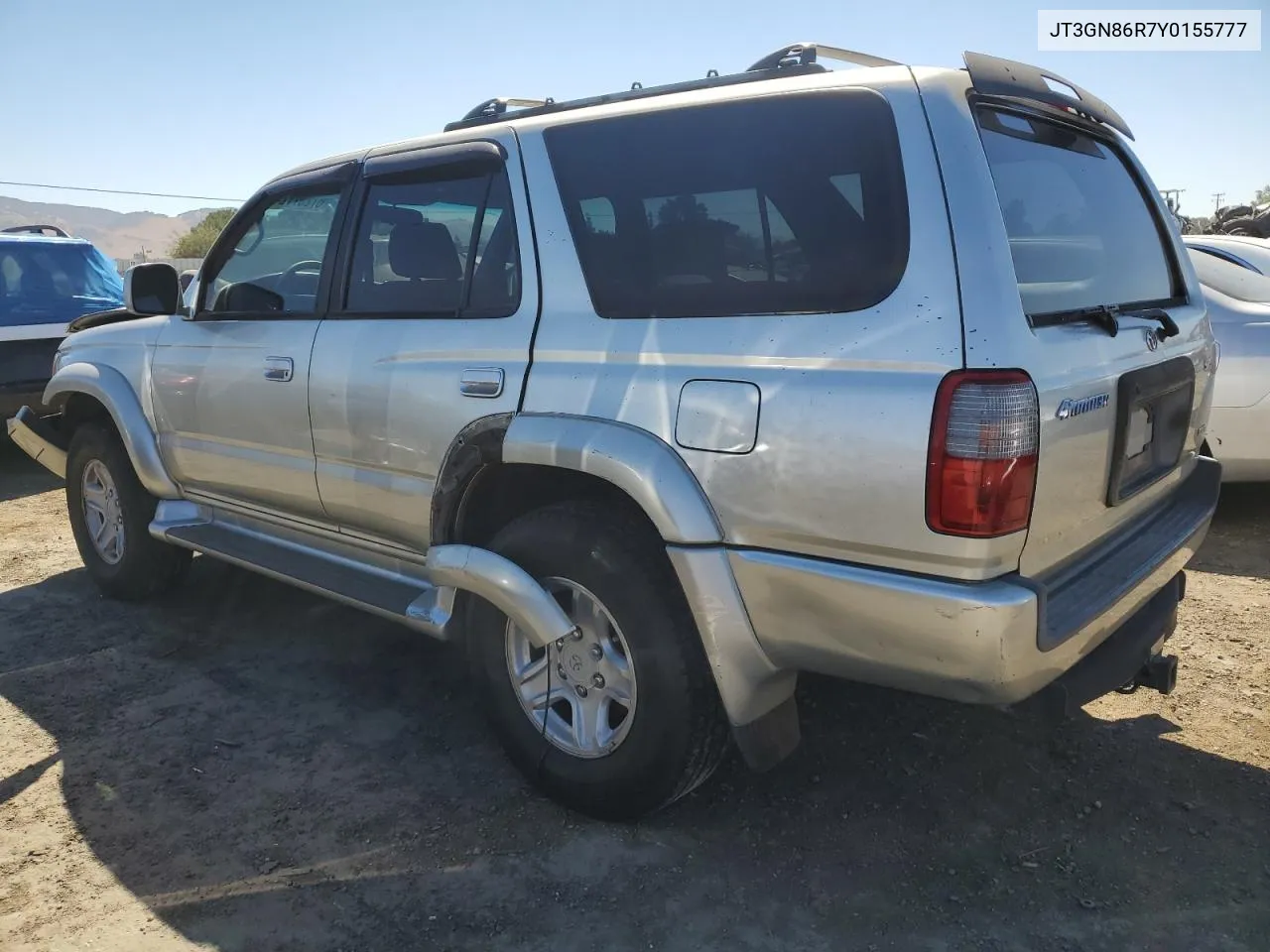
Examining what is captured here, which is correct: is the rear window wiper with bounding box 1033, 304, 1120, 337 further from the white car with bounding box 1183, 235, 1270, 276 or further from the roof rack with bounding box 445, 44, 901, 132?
the white car with bounding box 1183, 235, 1270, 276

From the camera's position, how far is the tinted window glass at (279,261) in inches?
141

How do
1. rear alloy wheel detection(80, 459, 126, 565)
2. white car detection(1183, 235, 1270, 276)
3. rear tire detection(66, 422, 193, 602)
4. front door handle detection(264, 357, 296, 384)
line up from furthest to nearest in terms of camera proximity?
white car detection(1183, 235, 1270, 276) → rear alloy wheel detection(80, 459, 126, 565) → rear tire detection(66, 422, 193, 602) → front door handle detection(264, 357, 296, 384)

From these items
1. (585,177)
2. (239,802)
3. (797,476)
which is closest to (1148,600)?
(797,476)

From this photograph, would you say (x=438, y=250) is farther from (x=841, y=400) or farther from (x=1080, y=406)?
(x=1080, y=406)

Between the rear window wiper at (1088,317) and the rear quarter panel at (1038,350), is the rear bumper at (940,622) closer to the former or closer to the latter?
the rear quarter panel at (1038,350)

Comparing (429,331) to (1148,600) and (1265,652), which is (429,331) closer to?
(1148,600)

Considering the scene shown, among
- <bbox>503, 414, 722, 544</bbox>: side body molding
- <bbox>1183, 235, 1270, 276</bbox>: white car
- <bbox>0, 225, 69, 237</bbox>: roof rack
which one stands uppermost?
<bbox>0, 225, 69, 237</bbox>: roof rack

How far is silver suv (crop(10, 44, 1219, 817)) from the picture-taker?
2.07 m

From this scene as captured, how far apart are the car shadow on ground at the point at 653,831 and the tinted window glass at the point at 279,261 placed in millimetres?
1493

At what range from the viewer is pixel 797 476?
2174 millimetres

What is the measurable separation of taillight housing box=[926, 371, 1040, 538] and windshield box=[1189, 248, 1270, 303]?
3.79 metres

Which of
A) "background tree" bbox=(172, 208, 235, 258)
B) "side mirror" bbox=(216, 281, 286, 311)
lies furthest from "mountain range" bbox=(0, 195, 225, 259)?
"side mirror" bbox=(216, 281, 286, 311)

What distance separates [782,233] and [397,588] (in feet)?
5.86

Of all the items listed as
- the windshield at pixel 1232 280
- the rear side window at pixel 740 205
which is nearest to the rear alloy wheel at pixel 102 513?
the rear side window at pixel 740 205
